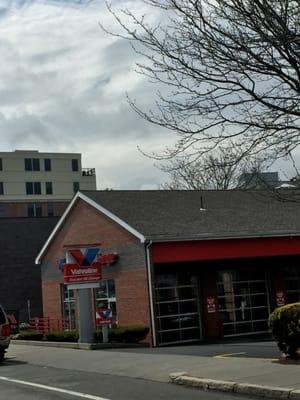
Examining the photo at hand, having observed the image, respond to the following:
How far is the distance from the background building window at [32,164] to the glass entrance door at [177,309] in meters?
77.3

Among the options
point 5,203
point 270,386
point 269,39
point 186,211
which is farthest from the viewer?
point 5,203

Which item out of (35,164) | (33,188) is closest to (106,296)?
(33,188)

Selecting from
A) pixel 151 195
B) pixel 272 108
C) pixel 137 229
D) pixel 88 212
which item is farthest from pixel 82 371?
pixel 151 195

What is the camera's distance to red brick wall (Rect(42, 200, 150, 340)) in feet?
93.8

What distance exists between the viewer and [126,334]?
2656 cm

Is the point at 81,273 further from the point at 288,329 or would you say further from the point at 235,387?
the point at 235,387

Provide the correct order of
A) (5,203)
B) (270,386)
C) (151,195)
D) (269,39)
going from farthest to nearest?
(5,203) → (151,195) → (270,386) → (269,39)

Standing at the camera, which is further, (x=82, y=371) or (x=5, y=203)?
(x=5, y=203)

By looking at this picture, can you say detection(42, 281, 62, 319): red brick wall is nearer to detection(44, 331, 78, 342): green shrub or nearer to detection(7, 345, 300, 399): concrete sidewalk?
detection(44, 331, 78, 342): green shrub

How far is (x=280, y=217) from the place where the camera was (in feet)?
108

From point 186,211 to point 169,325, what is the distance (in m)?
5.74

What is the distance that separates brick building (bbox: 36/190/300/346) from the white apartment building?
69374mm

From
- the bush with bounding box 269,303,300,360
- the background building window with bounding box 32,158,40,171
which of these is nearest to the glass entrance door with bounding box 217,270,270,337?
the bush with bounding box 269,303,300,360

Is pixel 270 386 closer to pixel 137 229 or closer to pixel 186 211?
pixel 137 229
